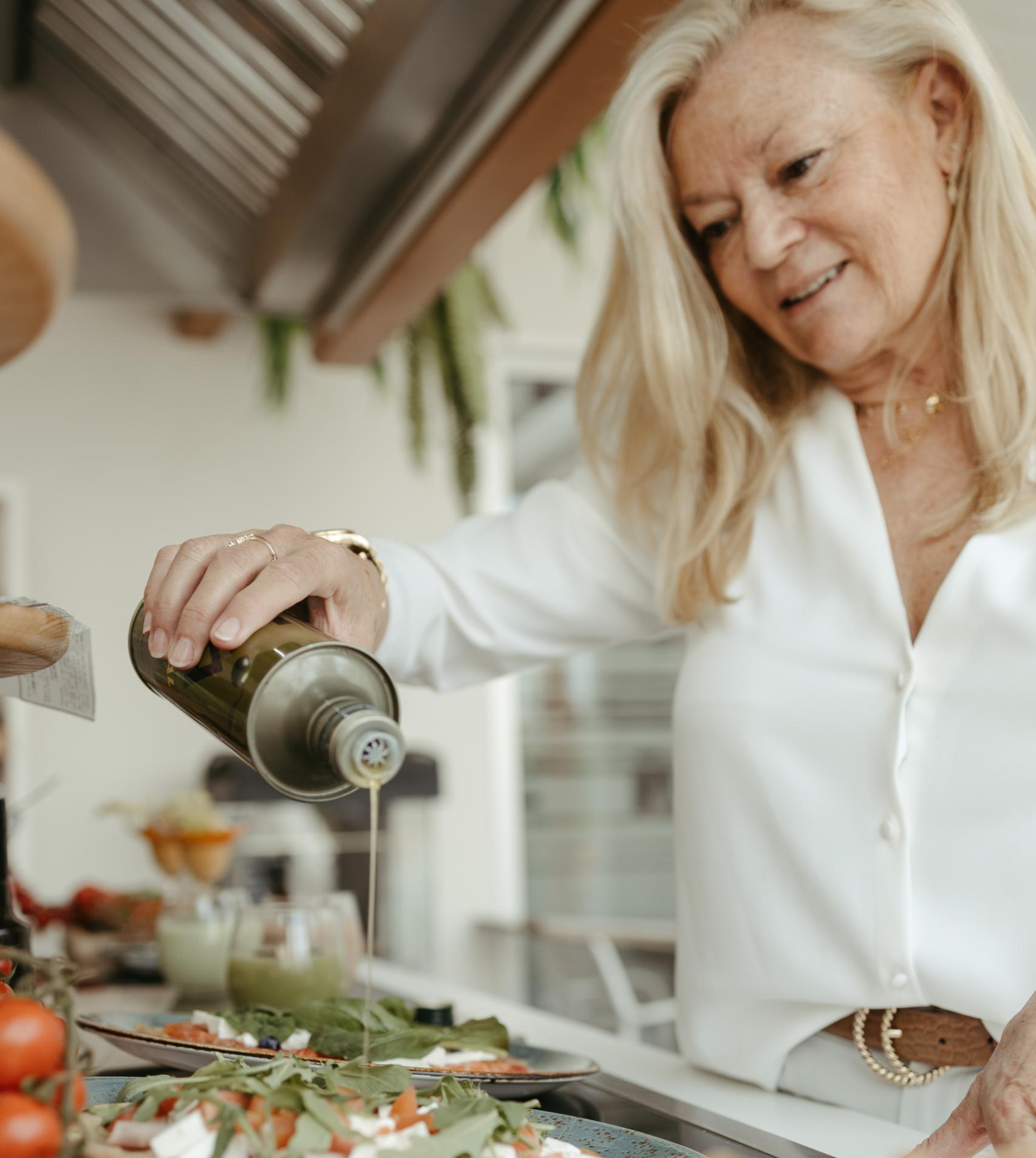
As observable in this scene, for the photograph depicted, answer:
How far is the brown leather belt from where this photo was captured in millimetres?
1015

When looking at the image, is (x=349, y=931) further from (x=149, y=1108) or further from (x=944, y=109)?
(x=944, y=109)

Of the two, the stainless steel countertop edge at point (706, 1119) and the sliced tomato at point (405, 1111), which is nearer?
the sliced tomato at point (405, 1111)

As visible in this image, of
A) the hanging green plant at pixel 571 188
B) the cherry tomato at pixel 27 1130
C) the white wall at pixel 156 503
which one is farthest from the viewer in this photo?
the white wall at pixel 156 503

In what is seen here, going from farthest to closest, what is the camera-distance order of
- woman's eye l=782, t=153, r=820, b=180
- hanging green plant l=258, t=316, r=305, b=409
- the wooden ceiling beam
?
→ 1. hanging green plant l=258, t=316, r=305, b=409
2. the wooden ceiling beam
3. woman's eye l=782, t=153, r=820, b=180

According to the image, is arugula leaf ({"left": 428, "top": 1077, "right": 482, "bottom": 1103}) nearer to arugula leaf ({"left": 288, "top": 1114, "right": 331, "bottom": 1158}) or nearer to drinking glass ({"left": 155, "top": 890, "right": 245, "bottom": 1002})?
arugula leaf ({"left": 288, "top": 1114, "right": 331, "bottom": 1158})

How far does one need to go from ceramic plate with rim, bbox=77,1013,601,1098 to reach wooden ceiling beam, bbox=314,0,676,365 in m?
0.96

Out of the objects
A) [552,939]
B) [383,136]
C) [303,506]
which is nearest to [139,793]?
[303,506]

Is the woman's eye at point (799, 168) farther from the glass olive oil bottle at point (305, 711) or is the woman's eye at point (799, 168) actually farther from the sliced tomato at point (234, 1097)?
the sliced tomato at point (234, 1097)

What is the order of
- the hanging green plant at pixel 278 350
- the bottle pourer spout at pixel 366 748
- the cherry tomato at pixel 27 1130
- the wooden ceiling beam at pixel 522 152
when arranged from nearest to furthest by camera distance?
the cherry tomato at pixel 27 1130
the bottle pourer spout at pixel 366 748
the wooden ceiling beam at pixel 522 152
the hanging green plant at pixel 278 350

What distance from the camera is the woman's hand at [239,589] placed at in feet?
2.55

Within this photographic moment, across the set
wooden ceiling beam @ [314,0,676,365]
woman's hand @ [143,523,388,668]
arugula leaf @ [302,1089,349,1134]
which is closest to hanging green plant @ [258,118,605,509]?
wooden ceiling beam @ [314,0,676,365]

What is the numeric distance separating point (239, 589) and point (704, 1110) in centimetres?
51

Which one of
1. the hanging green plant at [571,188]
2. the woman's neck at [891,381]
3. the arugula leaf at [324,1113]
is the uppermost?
the hanging green plant at [571,188]

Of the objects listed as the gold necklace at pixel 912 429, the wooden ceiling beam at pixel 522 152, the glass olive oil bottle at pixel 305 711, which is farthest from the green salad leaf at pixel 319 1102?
the wooden ceiling beam at pixel 522 152
